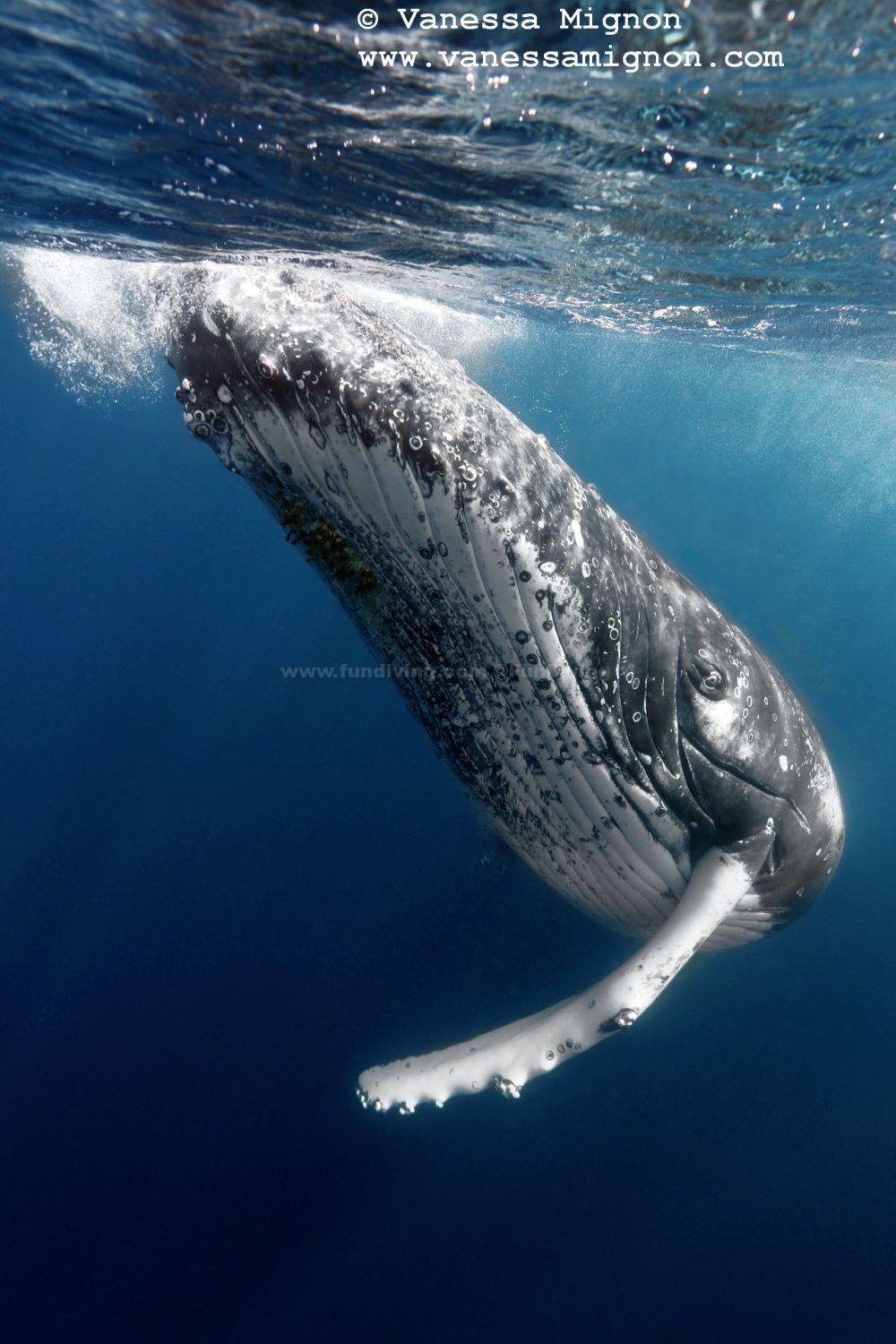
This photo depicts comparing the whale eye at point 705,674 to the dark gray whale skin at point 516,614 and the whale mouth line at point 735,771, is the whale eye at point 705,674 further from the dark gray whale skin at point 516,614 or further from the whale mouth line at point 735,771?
the whale mouth line at point 735,771

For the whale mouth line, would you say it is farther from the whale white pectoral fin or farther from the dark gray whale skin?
the whale white pectoral fin

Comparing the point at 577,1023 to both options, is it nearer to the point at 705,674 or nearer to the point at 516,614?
the point at 705,674

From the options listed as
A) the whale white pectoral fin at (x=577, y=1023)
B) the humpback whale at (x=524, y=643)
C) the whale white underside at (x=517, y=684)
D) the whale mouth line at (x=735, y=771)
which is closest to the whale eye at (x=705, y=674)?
the humpback whale at (x=524, y=643)

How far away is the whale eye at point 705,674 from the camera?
4164mm

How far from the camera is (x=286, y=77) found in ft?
19.1

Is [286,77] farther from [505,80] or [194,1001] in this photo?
[194,1001]

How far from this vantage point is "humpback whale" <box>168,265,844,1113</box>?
2748 mm

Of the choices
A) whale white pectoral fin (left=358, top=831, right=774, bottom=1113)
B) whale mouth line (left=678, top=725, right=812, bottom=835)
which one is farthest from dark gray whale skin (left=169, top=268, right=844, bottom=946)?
whale white pectoral fin (left=358, top=831, right=774, bottom=1113)

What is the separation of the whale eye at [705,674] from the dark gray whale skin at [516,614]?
1cm

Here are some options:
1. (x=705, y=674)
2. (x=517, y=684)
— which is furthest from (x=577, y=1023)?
(x=705, y=674)

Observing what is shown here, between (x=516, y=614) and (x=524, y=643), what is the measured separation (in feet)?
0.60

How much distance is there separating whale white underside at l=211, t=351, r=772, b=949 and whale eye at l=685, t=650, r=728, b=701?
27.3 inches

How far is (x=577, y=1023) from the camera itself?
3783 mm

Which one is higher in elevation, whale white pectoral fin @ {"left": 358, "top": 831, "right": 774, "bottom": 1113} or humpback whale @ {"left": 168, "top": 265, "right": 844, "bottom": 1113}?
humpback whale @ {"left": 168, "top": 265, "right": 844, "bottom": 1113}
